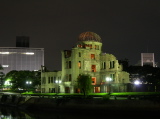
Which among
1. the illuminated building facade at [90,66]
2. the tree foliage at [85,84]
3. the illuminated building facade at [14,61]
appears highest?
the illuminated building facade at [14,61]

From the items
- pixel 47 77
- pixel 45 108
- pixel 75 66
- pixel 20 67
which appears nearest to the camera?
pixel 45 108

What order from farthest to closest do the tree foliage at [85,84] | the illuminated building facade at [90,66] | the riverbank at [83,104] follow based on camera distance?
1. the illuminated building facade at [90,66]
2. the tree foliage at [85,84]
3. the riverbank at [83,104]

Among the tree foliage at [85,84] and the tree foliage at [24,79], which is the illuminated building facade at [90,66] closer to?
the tree foliage at [85,84]

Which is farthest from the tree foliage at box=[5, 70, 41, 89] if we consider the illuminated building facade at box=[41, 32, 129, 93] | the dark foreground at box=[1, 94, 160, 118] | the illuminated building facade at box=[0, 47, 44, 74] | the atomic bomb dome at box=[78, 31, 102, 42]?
the illuminated building facade at box=[0, 47, 44, 74]

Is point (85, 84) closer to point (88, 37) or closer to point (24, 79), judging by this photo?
point (88, 37)

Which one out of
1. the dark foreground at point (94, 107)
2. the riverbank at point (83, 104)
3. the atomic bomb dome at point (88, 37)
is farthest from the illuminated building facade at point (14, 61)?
the dark foreground at point (94, 107)

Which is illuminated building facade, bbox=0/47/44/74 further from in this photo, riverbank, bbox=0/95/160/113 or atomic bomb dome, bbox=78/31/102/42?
riverbank, bbox=0/95/160/113

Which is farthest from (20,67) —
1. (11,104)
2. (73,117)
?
(73,117)

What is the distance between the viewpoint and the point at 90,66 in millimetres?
81625

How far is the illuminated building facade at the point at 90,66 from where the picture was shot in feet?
257

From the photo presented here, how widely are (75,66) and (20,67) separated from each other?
413 feet

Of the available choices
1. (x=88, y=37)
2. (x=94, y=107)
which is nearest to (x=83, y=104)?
(x=94, y=107)

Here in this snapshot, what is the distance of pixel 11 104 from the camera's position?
7344 cm

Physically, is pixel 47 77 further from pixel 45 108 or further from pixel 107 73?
pixel 45 108
